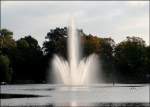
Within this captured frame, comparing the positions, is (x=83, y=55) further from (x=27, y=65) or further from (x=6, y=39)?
(x=6, y=39)

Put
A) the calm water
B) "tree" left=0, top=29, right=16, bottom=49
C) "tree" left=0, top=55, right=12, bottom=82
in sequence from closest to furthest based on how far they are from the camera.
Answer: the calm water < "tree" left=0, top=55, right=12, bottom=82 < "tree" left=0, top=29, right=16, bottom=49

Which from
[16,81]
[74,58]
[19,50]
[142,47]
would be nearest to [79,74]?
[74,58]

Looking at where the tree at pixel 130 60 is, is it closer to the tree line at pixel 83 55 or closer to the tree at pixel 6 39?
the tree line at pixel 83 55

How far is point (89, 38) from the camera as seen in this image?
134125mm

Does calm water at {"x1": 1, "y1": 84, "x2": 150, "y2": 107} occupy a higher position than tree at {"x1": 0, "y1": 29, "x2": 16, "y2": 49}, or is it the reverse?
tree at {"x1": 0, "y1": 29, "x2": 16, "y2": 49}

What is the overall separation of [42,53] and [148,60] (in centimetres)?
2484

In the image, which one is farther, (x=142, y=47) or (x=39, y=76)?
(x=142, y=47)

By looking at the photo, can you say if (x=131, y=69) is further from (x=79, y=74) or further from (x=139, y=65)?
(x=79, y=74)

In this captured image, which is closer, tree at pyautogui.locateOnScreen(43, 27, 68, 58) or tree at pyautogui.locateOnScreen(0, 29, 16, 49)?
tree at pyautogui.locateOnScreen(43, 27, 68, 58)

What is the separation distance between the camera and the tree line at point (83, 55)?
4852 inches

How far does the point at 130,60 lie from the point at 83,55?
14.9 meters

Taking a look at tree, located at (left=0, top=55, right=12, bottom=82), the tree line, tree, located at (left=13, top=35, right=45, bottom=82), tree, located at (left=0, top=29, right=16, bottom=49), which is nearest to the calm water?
tree, located at (left=0, top=55, right=12, bottom=82)

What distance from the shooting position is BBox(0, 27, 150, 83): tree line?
123 m

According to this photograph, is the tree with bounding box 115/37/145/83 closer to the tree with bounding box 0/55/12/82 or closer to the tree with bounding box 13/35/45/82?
the tree with bounding box 13/35/45/82
